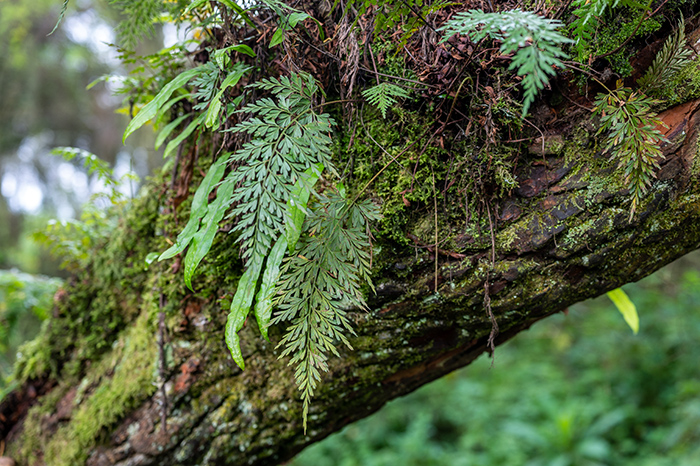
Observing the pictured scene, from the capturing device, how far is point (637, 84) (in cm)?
117

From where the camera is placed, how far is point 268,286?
1.17 m

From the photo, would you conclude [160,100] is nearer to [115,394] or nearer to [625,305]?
[115,394]

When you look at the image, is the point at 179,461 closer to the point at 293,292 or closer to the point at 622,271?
the point at 293,292

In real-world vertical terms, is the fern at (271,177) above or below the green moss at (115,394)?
above

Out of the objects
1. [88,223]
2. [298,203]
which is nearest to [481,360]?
[88,223]

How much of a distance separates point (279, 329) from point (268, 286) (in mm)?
316

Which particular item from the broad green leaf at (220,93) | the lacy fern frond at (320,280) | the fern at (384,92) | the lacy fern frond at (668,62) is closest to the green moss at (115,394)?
the lacy fern frond at (320,280)

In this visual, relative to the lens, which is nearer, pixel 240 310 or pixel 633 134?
pixel 633 134

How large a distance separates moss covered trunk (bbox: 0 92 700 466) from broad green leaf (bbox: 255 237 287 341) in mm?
298

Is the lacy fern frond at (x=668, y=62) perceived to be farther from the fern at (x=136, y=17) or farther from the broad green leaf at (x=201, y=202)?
the fern at (x=136, y=17)

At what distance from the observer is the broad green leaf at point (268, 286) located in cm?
115

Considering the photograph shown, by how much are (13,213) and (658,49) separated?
939cm

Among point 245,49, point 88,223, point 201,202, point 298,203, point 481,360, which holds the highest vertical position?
point 88,223

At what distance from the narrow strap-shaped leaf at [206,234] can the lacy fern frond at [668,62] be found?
123 cm
